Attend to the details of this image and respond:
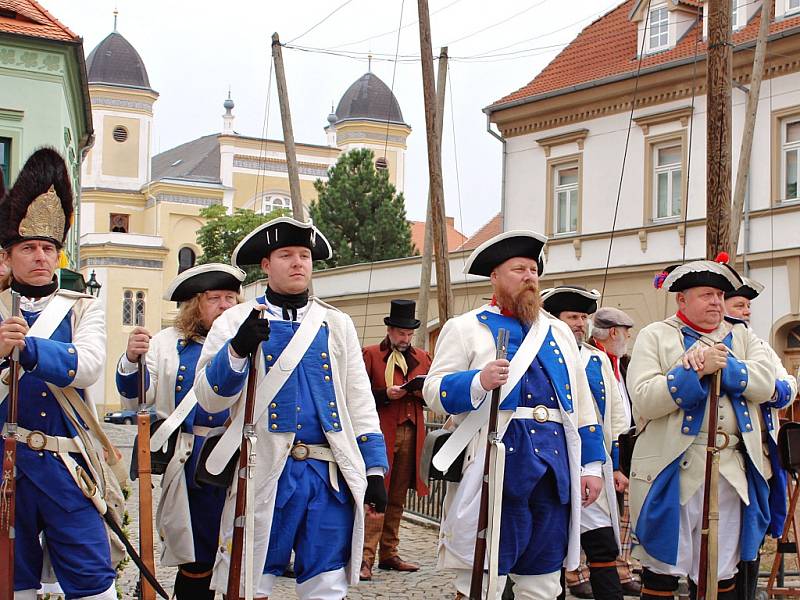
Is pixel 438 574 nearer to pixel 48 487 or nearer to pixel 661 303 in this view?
pixel 48 487

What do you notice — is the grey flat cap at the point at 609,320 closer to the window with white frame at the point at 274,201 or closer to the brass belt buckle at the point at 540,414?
the brass belt buckle at the point at 540,414

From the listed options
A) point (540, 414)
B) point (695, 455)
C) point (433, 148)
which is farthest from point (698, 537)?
point (433, 148)

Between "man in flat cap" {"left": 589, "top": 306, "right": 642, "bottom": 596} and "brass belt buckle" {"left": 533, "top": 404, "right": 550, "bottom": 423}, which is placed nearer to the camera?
"brass belt buckle" {"left": 533, "top": 404, "right": 550, "bottom": 423}

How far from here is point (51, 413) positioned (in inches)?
208

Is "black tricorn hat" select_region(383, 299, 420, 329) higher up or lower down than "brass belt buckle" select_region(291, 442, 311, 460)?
higher up

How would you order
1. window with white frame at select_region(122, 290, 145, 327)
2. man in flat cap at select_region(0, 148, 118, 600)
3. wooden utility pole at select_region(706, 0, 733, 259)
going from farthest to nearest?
window with white frame at select_region(122, 290, 145, 327) < wooden utility pole at select_region(706, 0, 733, 259) < man in flat cap at select_region(0, 148, 118, 600)

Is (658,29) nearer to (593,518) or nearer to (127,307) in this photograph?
(593,518)

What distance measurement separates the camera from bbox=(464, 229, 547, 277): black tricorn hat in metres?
6.15

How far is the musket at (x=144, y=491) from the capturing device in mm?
6016

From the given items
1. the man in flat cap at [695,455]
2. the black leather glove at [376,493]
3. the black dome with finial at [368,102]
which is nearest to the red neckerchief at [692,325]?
the man in flat cap at [695,455]

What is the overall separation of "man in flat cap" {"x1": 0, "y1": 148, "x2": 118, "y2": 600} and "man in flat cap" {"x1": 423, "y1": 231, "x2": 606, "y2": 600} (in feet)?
5.52

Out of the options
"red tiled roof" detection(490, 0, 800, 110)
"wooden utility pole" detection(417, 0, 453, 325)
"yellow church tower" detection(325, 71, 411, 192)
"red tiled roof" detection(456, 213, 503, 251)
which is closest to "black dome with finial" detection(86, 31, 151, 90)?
"yellow church tower" detection(325, 71, 411, 192)

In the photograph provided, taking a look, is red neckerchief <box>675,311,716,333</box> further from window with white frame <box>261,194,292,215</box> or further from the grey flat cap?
window with white frame <box>261,194,292,215</box>

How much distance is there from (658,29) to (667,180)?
372 cm
